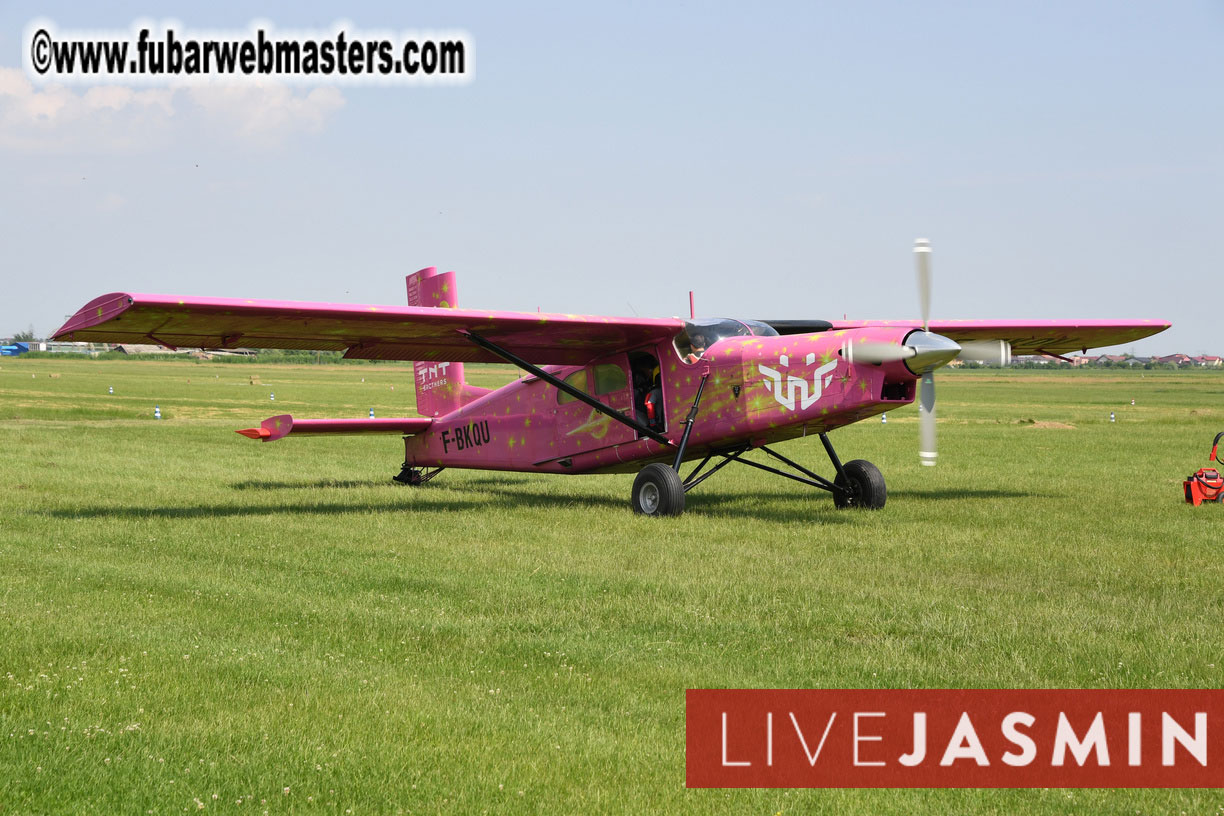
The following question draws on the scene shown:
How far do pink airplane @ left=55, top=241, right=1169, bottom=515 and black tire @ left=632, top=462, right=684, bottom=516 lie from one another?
0.07 feet

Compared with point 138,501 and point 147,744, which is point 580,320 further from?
point 147,744

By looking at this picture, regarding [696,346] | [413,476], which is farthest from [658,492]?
[413,476]

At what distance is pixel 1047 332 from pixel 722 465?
6771 mm

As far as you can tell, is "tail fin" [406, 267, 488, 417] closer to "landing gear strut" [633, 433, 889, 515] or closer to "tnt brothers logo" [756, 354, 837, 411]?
"landing gear strut" [633, 433, 889, 515]

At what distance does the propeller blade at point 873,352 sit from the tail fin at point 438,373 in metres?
7.51

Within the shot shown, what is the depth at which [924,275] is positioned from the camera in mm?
13062

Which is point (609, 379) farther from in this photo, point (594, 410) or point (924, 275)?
point (924, 275)

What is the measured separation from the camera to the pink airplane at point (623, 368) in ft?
43.7

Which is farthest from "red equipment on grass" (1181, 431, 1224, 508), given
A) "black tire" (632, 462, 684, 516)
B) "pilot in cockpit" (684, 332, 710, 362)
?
"black tire" (632, 462, 684, 516)

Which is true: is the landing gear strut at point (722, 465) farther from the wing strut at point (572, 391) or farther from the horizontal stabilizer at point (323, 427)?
the horizontal stabilizer at point (323, 427)

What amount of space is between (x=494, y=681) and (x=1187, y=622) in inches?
207

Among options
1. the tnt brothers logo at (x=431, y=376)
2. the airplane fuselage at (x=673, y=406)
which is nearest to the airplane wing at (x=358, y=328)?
the airplane fuselage at (x=673, y=406)

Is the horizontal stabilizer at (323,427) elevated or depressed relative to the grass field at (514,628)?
elevated

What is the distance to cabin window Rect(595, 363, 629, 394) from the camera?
16750 mm
